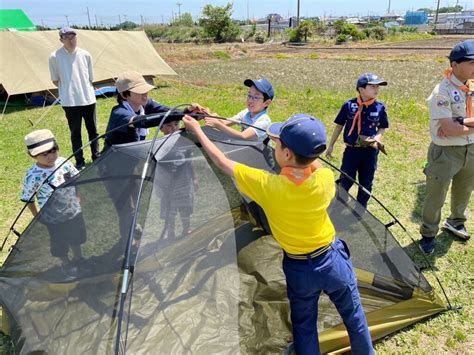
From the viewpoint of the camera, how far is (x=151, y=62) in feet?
44.1

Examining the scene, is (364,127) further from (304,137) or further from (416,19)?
(416,19)

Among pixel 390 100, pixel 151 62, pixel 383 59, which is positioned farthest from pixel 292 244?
pixel 383 59

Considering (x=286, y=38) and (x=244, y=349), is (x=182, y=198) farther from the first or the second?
(x=286, y=38)

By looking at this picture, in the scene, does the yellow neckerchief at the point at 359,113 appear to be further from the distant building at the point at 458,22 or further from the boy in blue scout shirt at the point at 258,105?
the distant building at the point at 458,22

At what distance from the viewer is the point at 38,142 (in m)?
3.16

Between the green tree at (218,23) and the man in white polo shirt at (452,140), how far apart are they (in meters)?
45.9

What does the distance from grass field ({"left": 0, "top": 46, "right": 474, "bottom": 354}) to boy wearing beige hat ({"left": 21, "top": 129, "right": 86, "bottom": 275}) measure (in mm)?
1677

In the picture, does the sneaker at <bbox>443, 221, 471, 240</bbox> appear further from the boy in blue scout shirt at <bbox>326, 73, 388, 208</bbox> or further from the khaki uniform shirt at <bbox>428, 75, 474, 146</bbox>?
the khaki uniform shirt at <bbox>428, 75, 474, 146</bbox>

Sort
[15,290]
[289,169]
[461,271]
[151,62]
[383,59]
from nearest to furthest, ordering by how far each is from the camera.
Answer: [289,169]
[15,290]
[461,271]
[151,62]
[383,59]

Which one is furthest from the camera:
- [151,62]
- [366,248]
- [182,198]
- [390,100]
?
[151,62]

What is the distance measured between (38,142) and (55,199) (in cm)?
63

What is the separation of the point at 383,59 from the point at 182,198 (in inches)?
1002

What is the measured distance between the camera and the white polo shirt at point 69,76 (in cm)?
592

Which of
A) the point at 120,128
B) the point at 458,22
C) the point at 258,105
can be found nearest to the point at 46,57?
the point at 120,128
